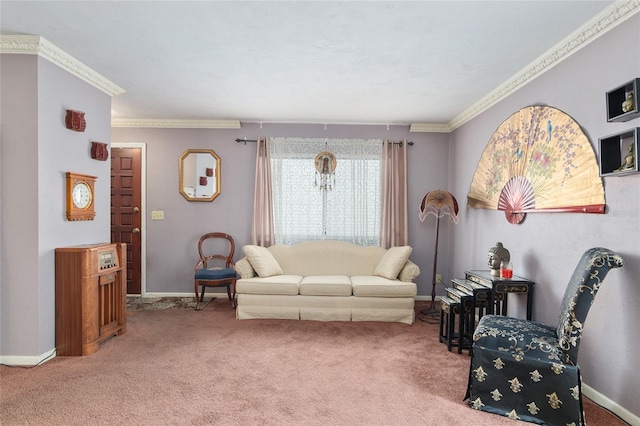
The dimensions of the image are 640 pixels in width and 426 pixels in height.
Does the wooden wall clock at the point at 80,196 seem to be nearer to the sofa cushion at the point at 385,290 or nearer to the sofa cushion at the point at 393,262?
the sofa cushion at the point at 385,290

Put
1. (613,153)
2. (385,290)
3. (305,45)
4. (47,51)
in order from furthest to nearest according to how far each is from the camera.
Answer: (385,290) → (47,51) → (305,45) → (613,153)

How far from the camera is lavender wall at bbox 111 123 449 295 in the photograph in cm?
520

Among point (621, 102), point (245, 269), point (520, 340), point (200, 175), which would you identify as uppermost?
point (621, 102)

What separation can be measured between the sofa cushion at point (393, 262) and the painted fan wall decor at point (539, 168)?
1.05 m

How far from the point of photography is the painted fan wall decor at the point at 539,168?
100 inches

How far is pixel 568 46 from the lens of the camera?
2676 mm

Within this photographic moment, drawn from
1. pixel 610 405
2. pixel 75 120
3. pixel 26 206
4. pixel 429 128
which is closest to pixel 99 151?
pixel 75 120

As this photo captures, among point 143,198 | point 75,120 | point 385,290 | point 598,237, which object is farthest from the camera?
point 143,198

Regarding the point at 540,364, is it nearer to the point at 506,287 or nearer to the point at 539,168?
the point at 506,287

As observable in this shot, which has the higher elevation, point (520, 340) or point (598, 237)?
point (598, 237)

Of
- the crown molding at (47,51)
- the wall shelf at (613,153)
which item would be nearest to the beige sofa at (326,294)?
the wall shelf at (613,153)

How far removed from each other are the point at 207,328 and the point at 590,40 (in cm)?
424

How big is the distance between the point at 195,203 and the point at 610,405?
16.1 feet

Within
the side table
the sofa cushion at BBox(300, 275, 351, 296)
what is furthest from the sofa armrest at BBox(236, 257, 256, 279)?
the side table
